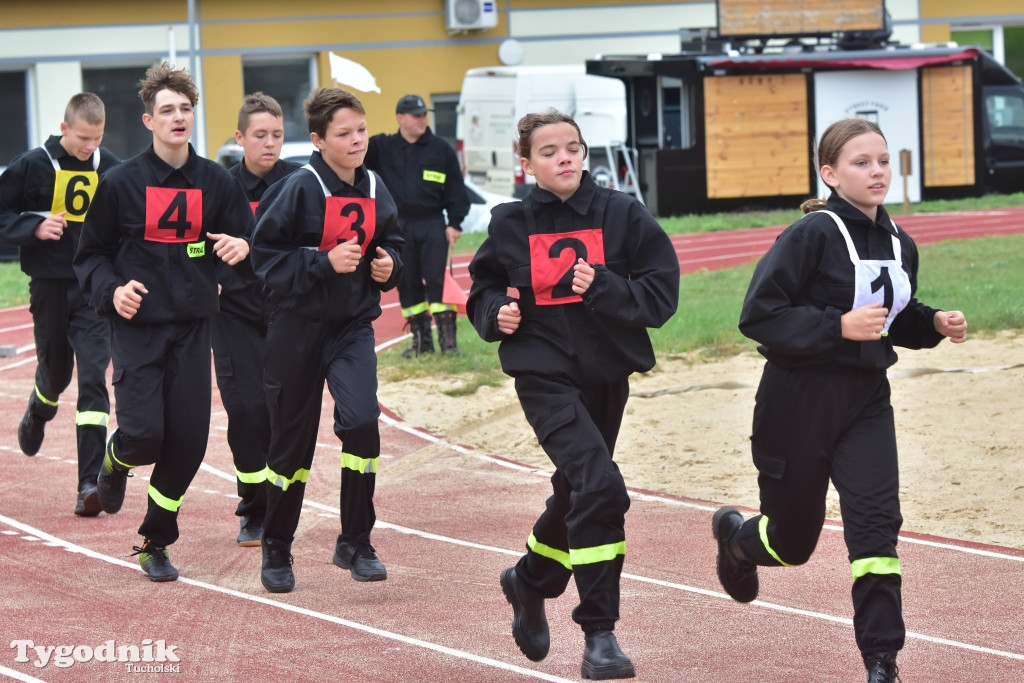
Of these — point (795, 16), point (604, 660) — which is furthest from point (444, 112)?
point (604, 660)

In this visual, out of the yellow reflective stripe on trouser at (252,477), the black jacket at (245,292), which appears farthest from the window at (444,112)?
the yellow reflective stripe on trouser at (252,477)

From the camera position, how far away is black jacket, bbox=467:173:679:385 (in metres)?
5.34

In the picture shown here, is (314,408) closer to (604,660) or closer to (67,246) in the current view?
(604,660)

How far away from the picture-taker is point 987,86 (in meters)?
28.7

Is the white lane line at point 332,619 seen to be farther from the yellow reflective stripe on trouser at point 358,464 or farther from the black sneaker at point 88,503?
the yellow reflective stripe on trouser at point 358,464

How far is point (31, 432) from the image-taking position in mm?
9047

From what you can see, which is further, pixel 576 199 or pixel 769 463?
pixel 576 199

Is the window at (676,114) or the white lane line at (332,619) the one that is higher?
the window at (676,114)

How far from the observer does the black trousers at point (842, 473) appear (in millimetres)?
4836

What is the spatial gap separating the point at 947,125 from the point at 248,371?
2370cm

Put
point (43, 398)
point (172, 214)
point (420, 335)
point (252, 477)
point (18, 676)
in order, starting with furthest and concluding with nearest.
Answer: point (420, 335) < point (43, 398) < point (252, 477) < point (172, 214) < point (18, 676)

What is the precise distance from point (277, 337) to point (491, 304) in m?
1.45

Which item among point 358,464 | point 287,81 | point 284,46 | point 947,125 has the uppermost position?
point 284,46

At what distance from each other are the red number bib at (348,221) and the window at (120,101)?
2843 centimetres
